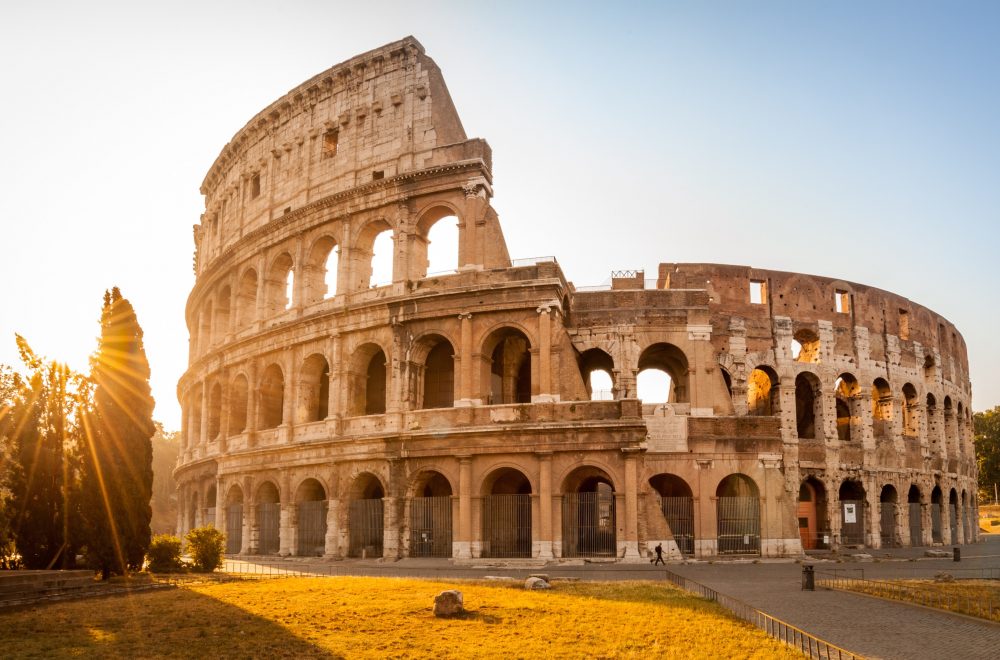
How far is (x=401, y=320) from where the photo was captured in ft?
Answer: 84.4

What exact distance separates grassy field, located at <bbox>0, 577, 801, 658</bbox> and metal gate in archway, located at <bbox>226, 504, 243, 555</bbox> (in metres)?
12.6

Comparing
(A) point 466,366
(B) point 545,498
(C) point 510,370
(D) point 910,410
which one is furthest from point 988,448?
(A) point 466,366

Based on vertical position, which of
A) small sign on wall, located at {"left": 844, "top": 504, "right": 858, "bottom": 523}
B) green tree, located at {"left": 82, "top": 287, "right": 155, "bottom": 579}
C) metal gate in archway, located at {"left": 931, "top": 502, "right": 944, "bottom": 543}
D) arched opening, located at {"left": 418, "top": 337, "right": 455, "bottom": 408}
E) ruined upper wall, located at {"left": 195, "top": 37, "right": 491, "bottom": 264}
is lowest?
metal gate in archway, located at {"left": 931, "top": 502, "right": 944, "bottom": 543}

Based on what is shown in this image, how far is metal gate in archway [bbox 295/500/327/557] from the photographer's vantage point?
2642 centimetres

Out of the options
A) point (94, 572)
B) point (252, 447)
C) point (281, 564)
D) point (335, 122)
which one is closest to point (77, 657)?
point (94, 572)

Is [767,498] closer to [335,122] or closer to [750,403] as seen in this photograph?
[750,403]

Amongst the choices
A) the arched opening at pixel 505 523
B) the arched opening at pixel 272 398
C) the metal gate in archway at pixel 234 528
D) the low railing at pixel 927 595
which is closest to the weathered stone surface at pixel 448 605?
the low railing at pixel 927 595

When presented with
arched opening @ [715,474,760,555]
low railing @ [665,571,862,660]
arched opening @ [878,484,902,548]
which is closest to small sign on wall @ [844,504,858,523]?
arched opening @ [878,484,902,548]

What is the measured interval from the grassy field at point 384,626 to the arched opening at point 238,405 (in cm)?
1479

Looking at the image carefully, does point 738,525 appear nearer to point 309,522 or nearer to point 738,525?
point 738,525

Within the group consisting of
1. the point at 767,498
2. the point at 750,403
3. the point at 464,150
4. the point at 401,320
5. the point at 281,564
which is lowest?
the point at 281,564

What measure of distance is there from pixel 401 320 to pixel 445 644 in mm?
15334

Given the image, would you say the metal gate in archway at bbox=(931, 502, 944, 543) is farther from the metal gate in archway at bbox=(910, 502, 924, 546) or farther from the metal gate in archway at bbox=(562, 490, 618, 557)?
the metal gate in archway at bbox=(562, 490, 618, 557)

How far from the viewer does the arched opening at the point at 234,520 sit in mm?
28938
